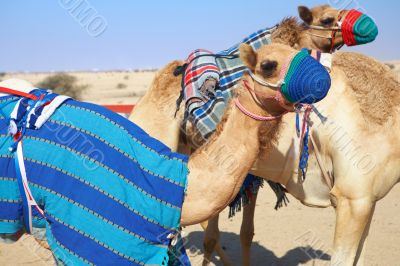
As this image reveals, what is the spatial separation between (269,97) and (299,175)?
1.73 m

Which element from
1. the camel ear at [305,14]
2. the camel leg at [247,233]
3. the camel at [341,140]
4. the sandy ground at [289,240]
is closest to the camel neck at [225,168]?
the camel at [341,140]

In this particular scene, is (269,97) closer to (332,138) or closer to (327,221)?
(332,138)

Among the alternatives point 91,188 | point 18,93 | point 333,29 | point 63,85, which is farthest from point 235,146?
point 63,85

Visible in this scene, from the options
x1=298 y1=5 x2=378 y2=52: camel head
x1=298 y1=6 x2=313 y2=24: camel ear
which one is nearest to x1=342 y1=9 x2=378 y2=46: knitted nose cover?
x1=298 y1=5 x2=378 y2=52: camel head

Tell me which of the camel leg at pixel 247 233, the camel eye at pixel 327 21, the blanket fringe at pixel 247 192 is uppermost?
the camel eye at pixel 327 21

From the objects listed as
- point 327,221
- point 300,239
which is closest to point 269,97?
point 300,239

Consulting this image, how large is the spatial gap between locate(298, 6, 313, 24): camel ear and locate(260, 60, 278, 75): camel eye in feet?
6.28

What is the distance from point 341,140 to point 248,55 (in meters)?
1.52

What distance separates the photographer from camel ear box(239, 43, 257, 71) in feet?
7.36

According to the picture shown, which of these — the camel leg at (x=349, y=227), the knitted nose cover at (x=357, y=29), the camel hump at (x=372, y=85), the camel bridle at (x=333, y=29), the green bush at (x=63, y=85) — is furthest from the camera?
the green bush at (x=63, y=85)

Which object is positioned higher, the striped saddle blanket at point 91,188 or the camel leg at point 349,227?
the striped saddle blanket at point 91,188

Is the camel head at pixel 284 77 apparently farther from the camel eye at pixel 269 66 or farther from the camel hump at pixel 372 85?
the camel hump at pixel 372 85

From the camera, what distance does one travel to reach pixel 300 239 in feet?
19.0

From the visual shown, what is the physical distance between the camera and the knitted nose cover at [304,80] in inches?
83.5
